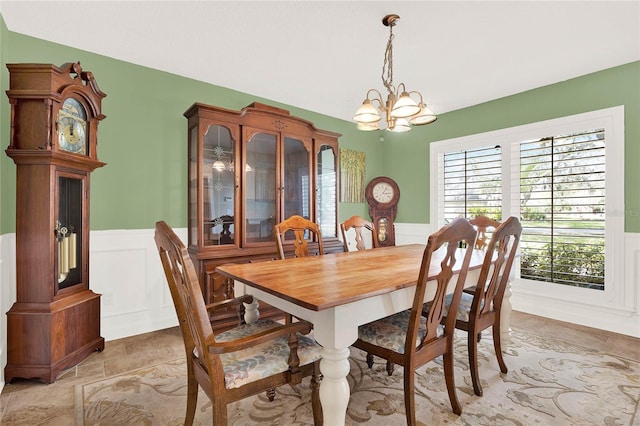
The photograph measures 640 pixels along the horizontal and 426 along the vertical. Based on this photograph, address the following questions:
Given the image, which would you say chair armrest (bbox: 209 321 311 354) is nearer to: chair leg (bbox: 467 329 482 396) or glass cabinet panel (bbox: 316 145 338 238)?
chair leg (bbox: 467 329 482 396)

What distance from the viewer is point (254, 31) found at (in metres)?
2.30

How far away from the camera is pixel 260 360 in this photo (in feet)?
4.37

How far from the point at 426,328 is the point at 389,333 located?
0.62 feet

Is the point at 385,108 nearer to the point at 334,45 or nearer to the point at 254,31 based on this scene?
the point at 334,45

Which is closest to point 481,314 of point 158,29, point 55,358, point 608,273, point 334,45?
point 608,273

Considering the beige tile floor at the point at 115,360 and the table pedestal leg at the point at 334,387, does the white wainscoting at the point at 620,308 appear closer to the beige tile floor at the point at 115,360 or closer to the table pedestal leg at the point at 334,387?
the beige tile floor at the point at 115,360

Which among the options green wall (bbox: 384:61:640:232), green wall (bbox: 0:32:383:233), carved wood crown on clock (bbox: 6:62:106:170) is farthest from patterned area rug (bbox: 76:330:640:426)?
green wall (bbox: 384:61:640:232)

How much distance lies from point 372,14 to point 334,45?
0.45 metres

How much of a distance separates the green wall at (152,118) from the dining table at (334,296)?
1569mm

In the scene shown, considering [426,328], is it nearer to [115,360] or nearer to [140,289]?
[115,360]

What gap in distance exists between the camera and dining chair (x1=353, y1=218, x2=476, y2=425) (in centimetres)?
140

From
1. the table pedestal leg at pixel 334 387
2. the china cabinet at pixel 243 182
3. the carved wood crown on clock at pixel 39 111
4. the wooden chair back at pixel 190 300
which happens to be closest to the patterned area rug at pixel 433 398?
the table pedestal leg at pixel 334 387

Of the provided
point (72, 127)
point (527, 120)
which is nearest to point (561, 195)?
point (527, 120)

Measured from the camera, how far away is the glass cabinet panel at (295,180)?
3375mm
